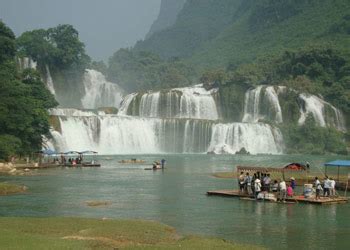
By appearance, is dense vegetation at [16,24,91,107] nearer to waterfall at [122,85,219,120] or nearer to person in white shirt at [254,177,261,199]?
waterfall at [122,85,219,120]

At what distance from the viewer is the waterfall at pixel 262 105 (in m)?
92.7

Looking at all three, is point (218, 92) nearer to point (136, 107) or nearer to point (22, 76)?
point (136, 107)

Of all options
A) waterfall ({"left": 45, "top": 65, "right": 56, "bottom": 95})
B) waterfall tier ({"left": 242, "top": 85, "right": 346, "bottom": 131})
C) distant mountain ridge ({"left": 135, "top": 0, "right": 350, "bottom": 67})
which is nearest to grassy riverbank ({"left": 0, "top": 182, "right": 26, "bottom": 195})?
waterfall tier ({"left": 242, "top": 85, "right": 346, "bottom": 131})

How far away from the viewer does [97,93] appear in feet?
375

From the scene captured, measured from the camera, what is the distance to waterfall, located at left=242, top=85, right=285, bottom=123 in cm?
9269

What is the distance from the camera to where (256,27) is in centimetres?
16275

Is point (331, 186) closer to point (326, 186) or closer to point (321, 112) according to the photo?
point (326, 186)

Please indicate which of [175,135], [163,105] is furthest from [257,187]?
[163,105]

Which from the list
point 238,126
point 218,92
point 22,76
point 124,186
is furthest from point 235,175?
point 218,92

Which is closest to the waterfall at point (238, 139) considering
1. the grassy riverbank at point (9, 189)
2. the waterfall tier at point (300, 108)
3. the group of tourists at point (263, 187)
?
the waterfall tier at point (300, 108)

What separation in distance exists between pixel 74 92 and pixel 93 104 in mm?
4801

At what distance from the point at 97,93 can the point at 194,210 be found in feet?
302

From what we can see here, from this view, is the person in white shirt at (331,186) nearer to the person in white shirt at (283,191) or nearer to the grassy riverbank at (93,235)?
the person in white shirt at (283,191)

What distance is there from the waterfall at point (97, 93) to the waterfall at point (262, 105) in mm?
29218
